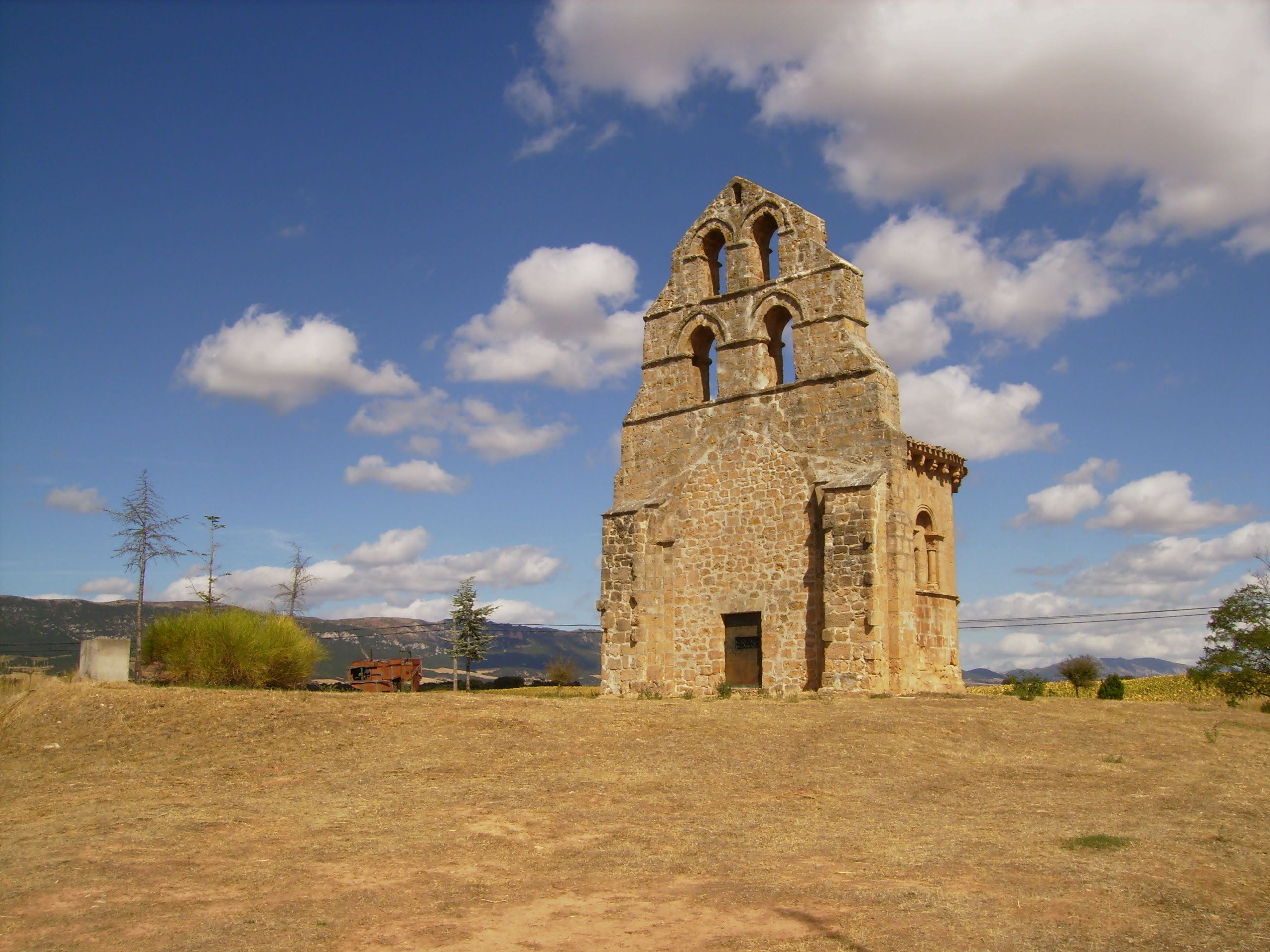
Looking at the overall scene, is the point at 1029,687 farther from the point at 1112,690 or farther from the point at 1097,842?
the point at 1097,842

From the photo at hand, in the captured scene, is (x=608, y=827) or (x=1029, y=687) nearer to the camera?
(x=608, y=827)

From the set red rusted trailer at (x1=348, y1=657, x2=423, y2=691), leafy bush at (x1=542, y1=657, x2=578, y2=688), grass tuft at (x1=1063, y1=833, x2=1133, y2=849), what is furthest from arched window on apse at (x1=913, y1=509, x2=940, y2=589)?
red rusted trailer at (x1=348, y1=657, x2=423, y2=691)

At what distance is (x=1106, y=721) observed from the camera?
13.7m

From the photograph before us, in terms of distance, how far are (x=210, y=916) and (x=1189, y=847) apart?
6.89 m

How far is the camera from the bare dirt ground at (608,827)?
5.71 metres

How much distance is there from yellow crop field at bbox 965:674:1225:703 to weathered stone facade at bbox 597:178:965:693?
3.28 metres

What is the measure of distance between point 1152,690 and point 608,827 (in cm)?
2060

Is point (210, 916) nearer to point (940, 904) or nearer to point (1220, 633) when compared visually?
point (940, 904)

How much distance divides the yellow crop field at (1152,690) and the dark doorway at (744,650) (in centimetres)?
431

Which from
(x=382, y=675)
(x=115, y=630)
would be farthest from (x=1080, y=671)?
(x=115, y=630)

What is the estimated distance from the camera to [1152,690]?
23828 mm

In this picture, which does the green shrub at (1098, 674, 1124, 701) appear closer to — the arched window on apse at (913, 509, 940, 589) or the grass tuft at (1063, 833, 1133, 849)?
the arched window on apse at (913, 509, 940, 589)

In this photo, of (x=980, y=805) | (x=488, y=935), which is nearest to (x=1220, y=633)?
(x=980, y=805)

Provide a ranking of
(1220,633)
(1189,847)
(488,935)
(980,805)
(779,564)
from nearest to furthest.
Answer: (488,935) < (1189,847) < (980,805) < (779,564) < (1220,633)
